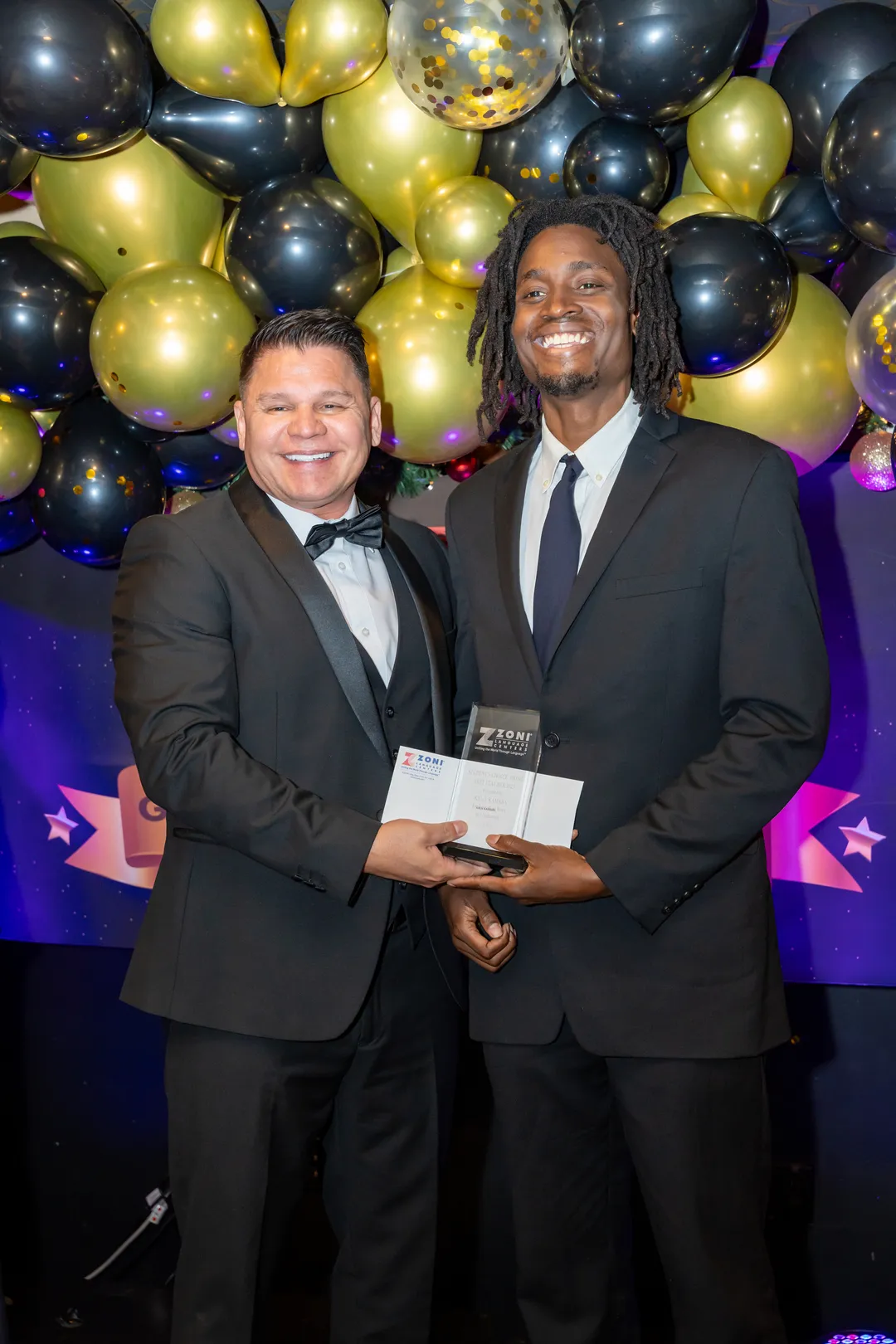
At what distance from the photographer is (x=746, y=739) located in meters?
1.95

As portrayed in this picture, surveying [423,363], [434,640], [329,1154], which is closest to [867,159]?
[423,363]

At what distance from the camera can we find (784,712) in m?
1.97

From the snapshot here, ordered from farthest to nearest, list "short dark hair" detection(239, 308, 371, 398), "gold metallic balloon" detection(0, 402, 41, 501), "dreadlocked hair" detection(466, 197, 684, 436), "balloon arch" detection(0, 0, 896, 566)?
"gold metallic balloon" detection(0, 402, 41, 501) < "balloon arch" detection(0, 0, 896, 566) < "dreadlocked hair" detection(466, 197, 684, 436) < "short dark hair" detection(239, 308, 371, 398)

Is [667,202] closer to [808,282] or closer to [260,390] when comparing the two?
[808,282]

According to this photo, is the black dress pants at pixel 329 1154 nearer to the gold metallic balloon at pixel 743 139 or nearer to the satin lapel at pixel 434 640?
the satin lapel at pixel 434 640

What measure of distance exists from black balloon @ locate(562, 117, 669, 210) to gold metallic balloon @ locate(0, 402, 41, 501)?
1422 millimetres

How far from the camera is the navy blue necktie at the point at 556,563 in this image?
2.13 m

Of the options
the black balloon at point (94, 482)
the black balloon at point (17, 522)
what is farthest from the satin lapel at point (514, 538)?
the black balloon at point (17, 522)

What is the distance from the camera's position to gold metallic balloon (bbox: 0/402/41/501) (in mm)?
2924

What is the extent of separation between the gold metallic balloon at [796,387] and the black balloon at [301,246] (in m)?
0.78

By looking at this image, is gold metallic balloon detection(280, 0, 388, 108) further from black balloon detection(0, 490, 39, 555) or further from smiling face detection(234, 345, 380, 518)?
black balloon detection(0, 490, 39, 555)

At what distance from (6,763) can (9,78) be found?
1917mm

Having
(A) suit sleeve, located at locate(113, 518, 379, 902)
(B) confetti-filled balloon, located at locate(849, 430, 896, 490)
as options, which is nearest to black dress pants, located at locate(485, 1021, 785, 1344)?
(A) suit sleeve, located at locate(113, 518, 379, 902)

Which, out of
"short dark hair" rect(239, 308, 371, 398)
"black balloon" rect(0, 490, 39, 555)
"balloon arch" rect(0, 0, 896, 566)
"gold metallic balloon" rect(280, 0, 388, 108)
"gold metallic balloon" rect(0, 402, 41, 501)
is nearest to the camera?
"short dark hair" rect(239, 308, 371, 398)
